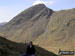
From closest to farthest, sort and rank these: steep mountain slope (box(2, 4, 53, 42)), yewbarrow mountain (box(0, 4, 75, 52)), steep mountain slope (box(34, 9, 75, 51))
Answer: steep mountain slope (box(34, 9, 75, 51)) < yewbarrow mountain (box(0, 4, 75, 52)) < steep mountain slope (box(2, 4, 53, 42))

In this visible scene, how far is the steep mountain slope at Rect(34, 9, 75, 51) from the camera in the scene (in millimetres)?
138700

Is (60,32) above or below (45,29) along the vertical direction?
above

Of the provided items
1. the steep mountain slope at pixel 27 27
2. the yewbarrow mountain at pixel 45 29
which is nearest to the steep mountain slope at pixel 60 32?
the yewbarrow mountain at pixel 45 29

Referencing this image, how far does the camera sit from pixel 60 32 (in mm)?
150000

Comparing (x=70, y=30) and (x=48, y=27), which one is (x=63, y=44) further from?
(x=48, y=27)

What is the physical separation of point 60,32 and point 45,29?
16.3 metres

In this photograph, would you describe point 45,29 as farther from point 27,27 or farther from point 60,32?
point 27,27

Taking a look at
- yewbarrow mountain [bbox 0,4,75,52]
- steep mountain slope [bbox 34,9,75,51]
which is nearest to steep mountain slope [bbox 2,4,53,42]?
yewbarrow mountain [bbox 0,4,75,52]

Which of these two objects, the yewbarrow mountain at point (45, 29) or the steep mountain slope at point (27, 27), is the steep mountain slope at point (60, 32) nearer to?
the yewbarrow mountain at point (45, 29)

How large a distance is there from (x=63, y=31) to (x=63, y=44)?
15330 millimetres

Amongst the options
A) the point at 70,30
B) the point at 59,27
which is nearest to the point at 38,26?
the point at 59,27

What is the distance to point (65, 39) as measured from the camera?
142m

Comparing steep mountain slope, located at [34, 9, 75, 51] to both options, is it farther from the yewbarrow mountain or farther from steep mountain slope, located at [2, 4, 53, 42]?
steep mountain slope, located at [2, 4, 53, 42]

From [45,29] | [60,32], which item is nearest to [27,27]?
[45,29]
